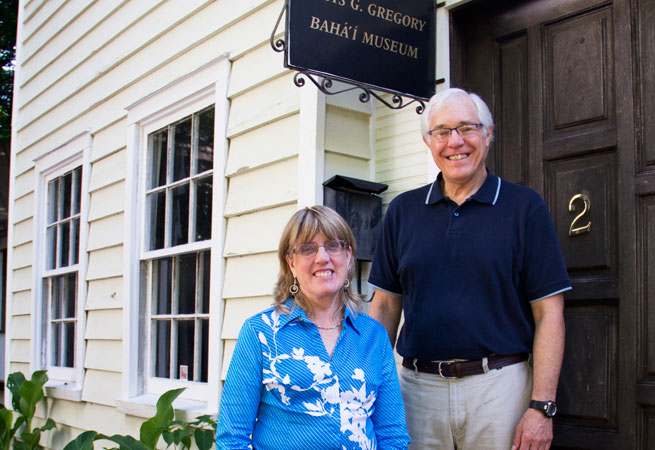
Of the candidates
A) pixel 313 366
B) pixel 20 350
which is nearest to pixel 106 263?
pixel 20 350

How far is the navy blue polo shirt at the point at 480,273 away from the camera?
216 centimetres

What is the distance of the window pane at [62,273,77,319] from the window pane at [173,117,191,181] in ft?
6.47

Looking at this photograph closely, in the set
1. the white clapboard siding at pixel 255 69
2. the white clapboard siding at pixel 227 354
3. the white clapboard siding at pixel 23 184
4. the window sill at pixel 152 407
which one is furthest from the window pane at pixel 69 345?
the white clapboard siding at pixel 255 69

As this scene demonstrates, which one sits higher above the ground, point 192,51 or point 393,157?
point 192,51

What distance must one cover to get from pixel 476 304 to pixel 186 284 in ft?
8.79

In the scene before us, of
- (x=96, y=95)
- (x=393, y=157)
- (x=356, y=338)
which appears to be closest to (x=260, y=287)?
(x=393, y=157)

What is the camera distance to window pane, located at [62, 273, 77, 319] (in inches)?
241

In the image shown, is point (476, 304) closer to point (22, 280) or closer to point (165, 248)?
point (165, 248)

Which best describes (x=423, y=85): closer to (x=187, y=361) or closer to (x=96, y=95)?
(x=187, y=361)

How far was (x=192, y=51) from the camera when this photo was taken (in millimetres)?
4551

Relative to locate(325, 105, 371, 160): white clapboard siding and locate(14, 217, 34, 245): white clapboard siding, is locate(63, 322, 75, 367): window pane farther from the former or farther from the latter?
locate(325, 105, 371, 160): white clapboard siding

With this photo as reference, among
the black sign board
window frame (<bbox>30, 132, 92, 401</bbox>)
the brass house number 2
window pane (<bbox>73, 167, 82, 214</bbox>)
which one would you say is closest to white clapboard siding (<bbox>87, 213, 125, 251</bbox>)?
window frame (<bbox>30, 132, 92, 401</bbox>)

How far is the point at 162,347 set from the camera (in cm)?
471

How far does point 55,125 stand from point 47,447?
2813mm
